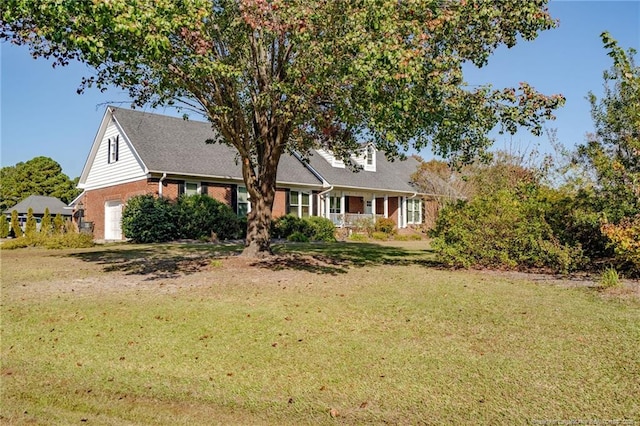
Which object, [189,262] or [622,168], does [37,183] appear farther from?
[622,168]

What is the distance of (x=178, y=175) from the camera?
22.5 m

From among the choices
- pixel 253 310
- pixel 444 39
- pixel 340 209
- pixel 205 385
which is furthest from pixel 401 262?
pixel 340 209

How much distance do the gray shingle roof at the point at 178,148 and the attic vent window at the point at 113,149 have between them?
4.12 feet

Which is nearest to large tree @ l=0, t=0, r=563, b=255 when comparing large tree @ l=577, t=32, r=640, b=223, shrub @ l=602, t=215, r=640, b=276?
large tree @ l=577, t=32, r=640, b=223

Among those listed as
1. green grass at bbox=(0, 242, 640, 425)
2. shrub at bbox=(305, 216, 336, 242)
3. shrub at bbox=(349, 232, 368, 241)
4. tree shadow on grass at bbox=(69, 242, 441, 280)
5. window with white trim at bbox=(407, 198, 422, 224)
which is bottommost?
green grass at bbox=(0, 242, 640, 425)

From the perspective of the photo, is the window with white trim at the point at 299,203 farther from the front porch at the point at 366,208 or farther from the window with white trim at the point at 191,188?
the window with white trim at the point at 191,188

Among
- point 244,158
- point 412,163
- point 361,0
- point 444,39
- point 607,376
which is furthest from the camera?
point 412,163

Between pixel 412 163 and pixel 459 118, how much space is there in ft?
96.3

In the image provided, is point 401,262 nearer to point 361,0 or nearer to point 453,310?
point 453,310

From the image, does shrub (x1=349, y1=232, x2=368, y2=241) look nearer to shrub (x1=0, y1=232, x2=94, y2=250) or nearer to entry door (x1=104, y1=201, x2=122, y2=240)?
entry door (x1=104, y1=201, x2=122, y2=240)

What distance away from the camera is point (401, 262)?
13398mm

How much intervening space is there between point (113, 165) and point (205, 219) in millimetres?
6618

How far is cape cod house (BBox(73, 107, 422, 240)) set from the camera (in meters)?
22.8

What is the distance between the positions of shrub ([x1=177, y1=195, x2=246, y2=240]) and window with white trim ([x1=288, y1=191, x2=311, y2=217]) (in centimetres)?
457
